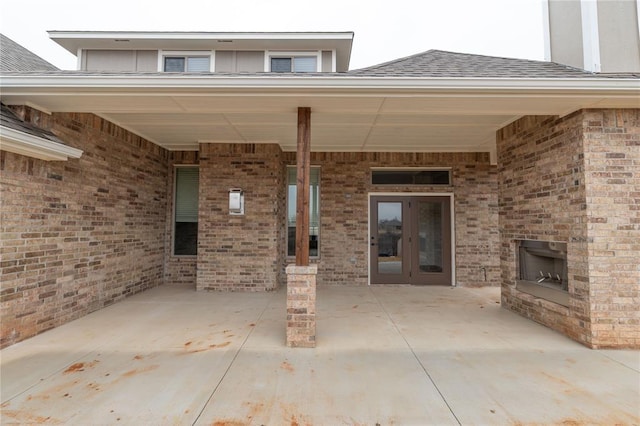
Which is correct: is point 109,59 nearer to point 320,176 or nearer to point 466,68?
point 320,176

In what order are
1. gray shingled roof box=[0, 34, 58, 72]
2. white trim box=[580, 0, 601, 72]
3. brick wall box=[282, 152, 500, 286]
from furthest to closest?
brick wall box=[282, 152, 500, 286] → gray shingled roof box=[0, 34, 58, 72] → white trim box=[580, 0, 601, 72]

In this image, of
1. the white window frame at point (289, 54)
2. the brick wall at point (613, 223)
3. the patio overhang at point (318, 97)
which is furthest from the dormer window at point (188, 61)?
the brick wall at point (613, 223)

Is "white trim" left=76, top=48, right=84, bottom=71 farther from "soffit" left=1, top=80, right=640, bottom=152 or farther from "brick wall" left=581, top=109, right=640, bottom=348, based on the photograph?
"brick wall" left=581, top=109, right=640, bottom=348

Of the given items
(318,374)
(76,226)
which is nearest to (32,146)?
(76,226)

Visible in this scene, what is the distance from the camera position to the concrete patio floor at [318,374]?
2.37 meters

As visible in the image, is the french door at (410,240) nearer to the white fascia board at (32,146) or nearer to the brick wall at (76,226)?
the brick wall at (76,226)

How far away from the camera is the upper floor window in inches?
344

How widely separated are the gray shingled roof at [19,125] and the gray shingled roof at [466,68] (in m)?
3.79

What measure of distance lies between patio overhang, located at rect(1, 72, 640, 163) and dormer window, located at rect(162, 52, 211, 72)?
4547mm

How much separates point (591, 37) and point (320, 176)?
16.6ft

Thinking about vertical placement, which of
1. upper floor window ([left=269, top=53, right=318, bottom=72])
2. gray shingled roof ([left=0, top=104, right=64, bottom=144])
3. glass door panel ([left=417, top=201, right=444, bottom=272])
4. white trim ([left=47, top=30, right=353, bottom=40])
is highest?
white trim ([left=47, top=30, right=353, bottom=40])

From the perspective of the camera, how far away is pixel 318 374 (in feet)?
9.70

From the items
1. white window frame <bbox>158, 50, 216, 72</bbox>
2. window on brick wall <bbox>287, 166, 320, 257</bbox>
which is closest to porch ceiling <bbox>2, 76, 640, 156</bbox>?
window on brick wall <bbox>287, 166, 320, 257</bbox>

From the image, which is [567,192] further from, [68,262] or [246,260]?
[68,262]
